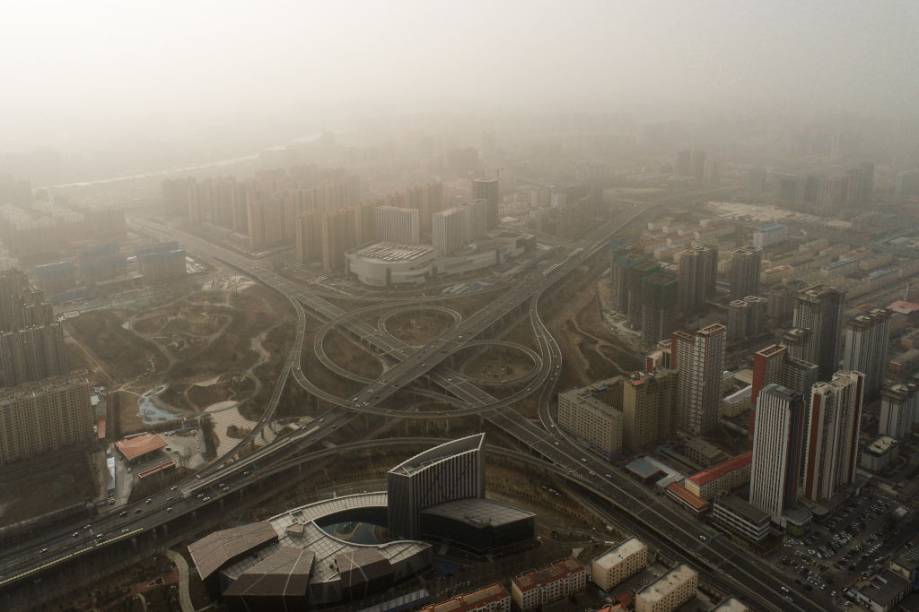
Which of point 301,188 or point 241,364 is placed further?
point 301,188

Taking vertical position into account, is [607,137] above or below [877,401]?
above

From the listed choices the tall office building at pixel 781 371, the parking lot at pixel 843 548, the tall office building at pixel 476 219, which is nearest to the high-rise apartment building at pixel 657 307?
the tall office building at pixel 781 371

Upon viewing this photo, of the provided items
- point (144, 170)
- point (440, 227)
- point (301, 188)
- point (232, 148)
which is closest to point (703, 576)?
point (440, 227)

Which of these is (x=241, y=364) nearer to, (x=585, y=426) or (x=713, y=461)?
(x=585, y=426)

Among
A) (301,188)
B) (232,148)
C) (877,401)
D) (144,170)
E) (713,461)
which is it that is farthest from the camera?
(232,148)

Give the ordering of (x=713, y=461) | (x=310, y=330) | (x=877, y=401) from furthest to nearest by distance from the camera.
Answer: (x=310, y=330)
(x=877, y=401)
(x=713, y=461)

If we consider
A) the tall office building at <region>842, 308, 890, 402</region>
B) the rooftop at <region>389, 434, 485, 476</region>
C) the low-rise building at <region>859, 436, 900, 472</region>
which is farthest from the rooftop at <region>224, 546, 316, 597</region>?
the tall office building at <region>842, 308, 890, 402</region>
